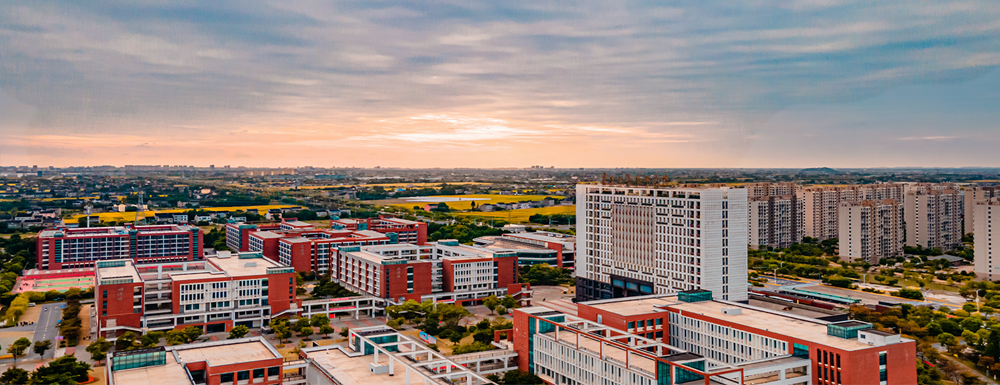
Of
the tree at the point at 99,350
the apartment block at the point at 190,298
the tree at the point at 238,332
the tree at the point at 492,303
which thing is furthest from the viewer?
the tree at the point at 492,303

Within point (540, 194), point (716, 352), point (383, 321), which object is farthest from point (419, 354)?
point (540, 194)

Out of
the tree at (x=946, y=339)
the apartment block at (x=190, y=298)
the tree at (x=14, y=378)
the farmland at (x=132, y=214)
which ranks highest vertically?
the farmland at (x=132, y=214)

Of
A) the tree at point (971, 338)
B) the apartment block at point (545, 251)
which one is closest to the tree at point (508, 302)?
the apartment block at point (545, 251)

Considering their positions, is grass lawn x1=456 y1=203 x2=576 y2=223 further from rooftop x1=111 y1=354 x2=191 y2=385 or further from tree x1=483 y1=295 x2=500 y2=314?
rooftop x1=111 y1=354 x2=191 y2=385

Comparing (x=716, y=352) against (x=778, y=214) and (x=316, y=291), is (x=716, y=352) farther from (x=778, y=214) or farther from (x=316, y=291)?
(x=778, y=214)

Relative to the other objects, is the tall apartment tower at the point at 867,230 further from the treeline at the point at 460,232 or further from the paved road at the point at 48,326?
the paved road at the point at 48,326

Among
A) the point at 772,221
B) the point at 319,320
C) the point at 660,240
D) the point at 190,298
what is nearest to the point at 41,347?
→ the point at 190,298
